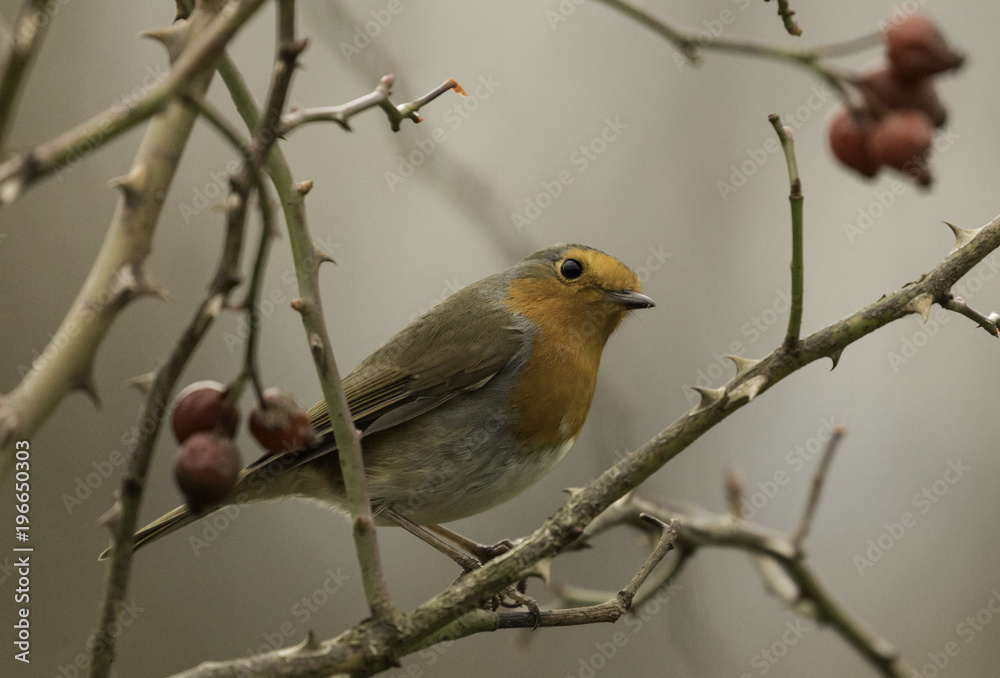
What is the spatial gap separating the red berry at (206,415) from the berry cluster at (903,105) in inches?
30.3

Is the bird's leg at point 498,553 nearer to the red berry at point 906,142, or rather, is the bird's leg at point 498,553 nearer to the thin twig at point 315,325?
the thin twig at point 315,325

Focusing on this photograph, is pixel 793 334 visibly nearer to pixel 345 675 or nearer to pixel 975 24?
pixel 345 675

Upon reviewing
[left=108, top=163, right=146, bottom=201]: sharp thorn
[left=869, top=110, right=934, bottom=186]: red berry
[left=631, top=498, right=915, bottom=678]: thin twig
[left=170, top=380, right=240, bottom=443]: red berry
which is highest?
[left=108, top=163, right=146, bottom=201]: sharp thorn

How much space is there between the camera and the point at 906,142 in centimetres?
85

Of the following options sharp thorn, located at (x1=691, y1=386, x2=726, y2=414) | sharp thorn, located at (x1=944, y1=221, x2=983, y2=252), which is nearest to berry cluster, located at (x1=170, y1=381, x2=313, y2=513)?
sharp thorn, located at (x1=691, y1=386, x2=726, y2=414)

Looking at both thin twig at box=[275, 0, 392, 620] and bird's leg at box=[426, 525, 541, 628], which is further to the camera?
bird's leg at box=[426, 525, 541, 628]

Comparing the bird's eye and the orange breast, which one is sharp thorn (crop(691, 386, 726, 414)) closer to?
the orange breast

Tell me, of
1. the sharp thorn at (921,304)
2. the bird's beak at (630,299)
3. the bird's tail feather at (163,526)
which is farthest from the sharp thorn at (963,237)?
the bird's tail feather at (163,526)

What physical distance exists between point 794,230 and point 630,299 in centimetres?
188

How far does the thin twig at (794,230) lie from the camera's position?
46.5 inches

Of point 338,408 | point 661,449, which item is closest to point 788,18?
point 661,449

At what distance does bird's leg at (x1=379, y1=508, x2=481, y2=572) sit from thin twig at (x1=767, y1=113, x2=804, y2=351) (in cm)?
134

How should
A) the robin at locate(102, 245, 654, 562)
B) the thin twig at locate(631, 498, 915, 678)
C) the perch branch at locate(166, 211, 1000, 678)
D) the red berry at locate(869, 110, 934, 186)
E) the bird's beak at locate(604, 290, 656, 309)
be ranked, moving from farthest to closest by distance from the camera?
the bird's beak at locate(604, 290, 656, 309) < the robin at locate(102, 245, 654, 562) < the thin twig at locate(631, 498, 915, 678) < the perch branch at locate(166, 211, 1000, 678) < the red berry at locate(869, 110, 934, 186)

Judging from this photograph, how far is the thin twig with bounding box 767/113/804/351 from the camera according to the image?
118cm
